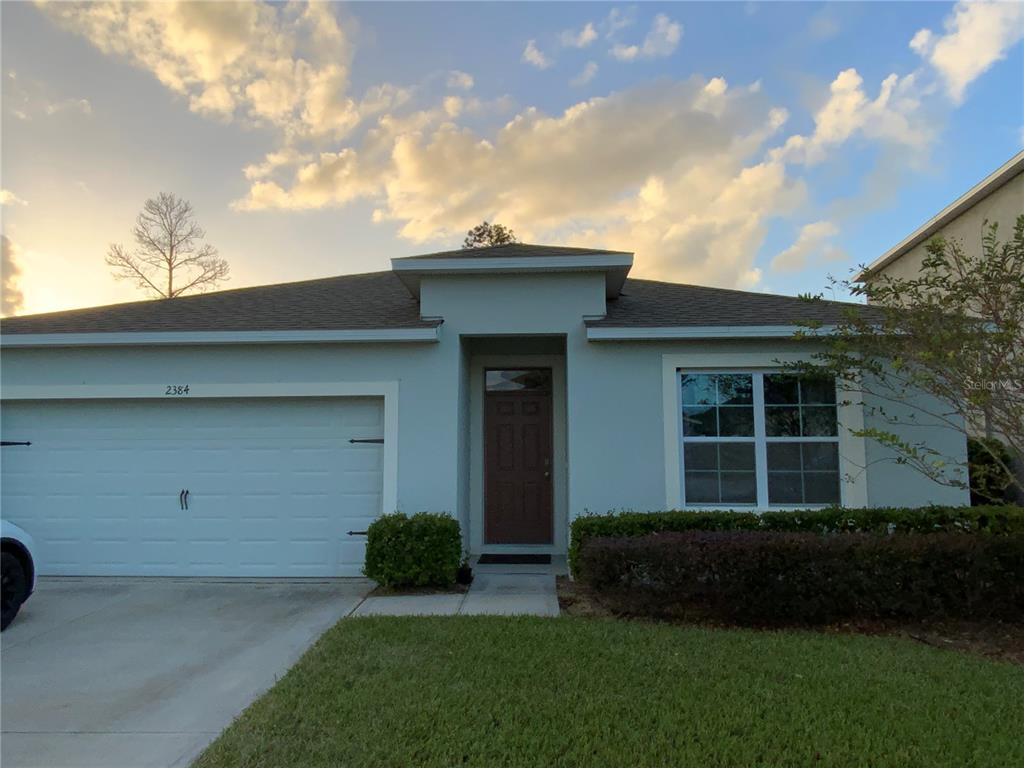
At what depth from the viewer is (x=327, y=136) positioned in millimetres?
10469

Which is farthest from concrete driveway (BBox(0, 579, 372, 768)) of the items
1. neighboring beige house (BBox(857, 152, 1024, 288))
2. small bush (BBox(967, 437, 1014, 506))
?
neighboring beige house (BBox(857, 152, 1024, 288))

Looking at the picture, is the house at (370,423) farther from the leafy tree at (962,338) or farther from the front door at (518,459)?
the leafy tree at (962,338)

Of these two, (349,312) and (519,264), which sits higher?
(519,264)

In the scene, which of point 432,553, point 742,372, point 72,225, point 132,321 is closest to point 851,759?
Answer: point 432,553

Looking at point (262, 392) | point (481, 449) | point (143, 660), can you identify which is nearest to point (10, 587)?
point (143, 660)

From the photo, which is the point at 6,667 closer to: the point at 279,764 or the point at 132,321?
the point at 279,764

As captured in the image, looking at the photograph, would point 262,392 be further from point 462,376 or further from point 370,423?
point 462,376

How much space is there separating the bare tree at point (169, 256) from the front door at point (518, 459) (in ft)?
64.2

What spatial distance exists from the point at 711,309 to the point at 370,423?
4.98 m

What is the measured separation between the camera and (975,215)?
1406cm

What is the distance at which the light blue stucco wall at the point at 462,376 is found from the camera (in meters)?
7.40

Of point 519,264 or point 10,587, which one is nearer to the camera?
point 10,587

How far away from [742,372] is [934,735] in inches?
190

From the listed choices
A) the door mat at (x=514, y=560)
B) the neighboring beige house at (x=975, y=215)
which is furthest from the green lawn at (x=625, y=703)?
the neighboring beige house at (x=975, y=215)
